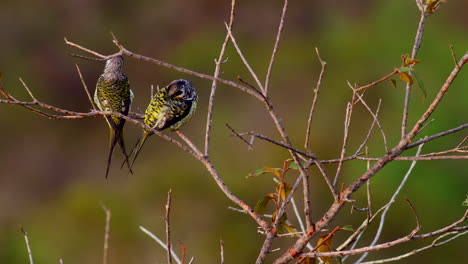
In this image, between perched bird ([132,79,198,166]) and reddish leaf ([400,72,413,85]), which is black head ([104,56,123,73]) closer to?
perched bird ([132,79,198,166])

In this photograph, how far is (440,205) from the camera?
35.5 ft

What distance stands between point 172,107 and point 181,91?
21 cm

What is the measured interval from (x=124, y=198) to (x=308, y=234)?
30.6 feet

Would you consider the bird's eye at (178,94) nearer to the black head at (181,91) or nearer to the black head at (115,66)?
the black head at (181,91)

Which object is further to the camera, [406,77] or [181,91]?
[181,91]

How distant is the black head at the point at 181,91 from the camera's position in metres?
4.29

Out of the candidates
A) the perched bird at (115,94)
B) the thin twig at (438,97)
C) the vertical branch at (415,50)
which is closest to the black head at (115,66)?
the perched bird at (115,94)

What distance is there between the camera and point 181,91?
4.32 m

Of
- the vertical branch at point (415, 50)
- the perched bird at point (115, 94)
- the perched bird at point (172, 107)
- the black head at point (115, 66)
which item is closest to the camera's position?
the vertical branch at point (415, 50)

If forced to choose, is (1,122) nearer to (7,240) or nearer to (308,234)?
(7,240)

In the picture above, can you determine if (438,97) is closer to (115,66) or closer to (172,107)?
(172,107)

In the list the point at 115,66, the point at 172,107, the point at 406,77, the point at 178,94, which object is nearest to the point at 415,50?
the point at 406,77

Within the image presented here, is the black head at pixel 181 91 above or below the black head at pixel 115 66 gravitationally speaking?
below

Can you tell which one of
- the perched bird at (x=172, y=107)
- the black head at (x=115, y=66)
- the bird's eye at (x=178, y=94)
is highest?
the black head at (x=115, y=66)
